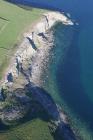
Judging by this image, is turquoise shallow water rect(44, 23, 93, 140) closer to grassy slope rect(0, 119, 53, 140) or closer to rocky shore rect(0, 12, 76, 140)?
rocky shore rect(0, 12, 76, 140)

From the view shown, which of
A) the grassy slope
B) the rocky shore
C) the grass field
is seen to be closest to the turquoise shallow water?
the rocky shore

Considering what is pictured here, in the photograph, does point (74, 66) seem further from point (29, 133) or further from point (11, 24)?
point (29, 133)

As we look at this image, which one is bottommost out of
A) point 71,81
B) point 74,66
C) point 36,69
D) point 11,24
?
point 71,81

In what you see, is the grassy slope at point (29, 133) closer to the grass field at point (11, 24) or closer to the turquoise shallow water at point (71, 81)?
the turquoise shallow water at point (71, 81)

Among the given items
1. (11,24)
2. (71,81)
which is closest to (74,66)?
(71,81)

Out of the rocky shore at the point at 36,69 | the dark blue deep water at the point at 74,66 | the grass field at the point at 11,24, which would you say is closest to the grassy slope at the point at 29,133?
the rocky shore at the point at 36,69
